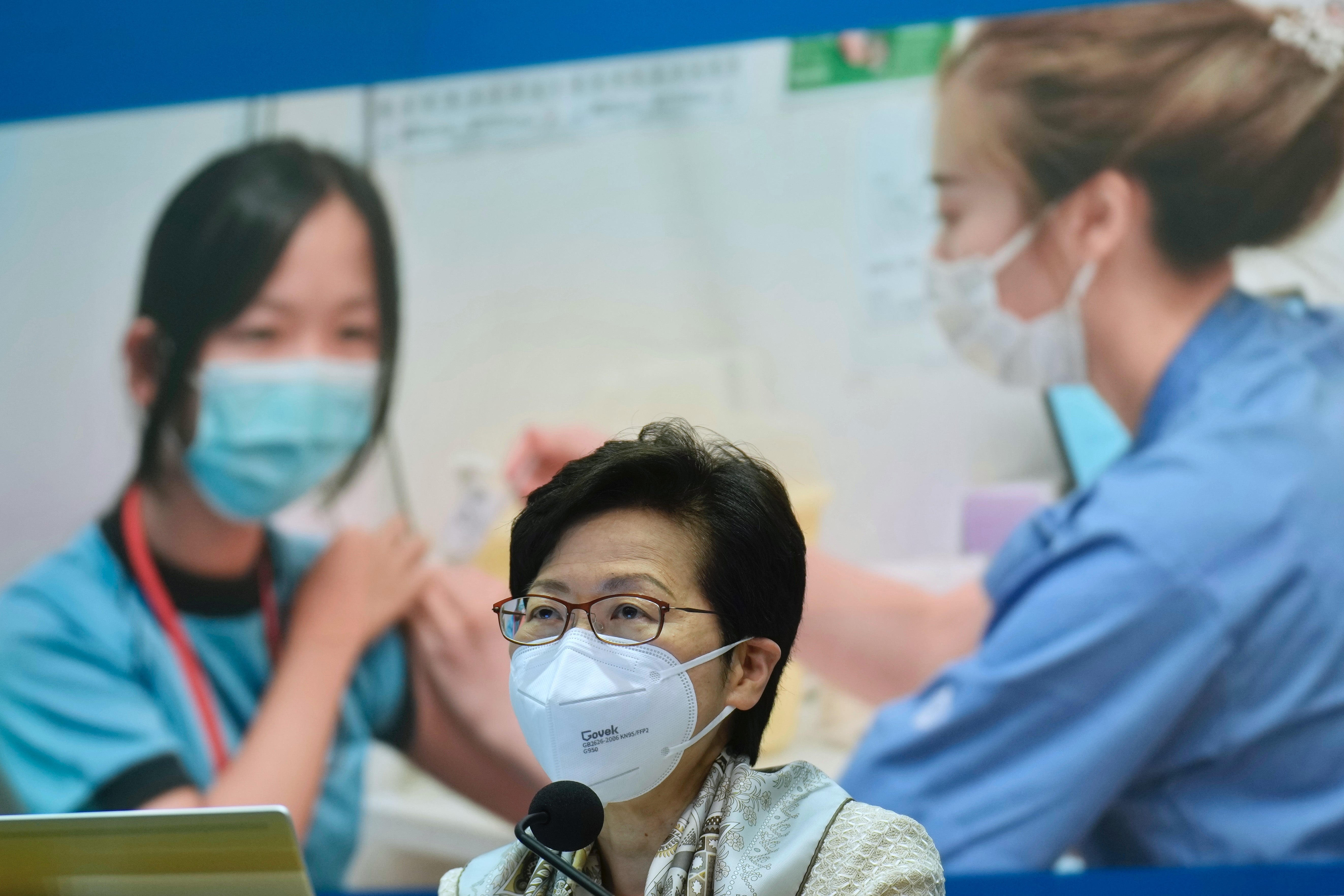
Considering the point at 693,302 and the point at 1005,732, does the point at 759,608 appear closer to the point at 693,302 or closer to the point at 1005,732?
the point at 1005,732

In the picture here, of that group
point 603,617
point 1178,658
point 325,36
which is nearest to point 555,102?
point 325,36

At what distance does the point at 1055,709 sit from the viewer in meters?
2.32

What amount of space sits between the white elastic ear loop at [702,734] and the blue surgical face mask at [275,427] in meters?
1.80

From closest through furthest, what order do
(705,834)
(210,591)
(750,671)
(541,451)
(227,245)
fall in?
(705,834)
(750,671)
(541,451)
(210,591)
(227,245)

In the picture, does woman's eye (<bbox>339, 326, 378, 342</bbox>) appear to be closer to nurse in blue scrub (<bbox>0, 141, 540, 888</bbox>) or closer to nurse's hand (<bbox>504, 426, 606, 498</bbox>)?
nurse in blue scrub (<bbox>0, 141, 540, 888</bbox>)

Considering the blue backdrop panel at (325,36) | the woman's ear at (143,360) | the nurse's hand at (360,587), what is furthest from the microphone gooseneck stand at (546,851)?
the woman's ear at (143,360)

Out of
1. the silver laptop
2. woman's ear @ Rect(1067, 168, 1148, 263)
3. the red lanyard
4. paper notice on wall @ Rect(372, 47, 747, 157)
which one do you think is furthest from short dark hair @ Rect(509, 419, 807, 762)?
the red lanyard

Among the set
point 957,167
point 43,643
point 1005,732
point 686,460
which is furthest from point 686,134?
point 43,643

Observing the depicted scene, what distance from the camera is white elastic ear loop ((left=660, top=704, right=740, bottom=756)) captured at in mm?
1168

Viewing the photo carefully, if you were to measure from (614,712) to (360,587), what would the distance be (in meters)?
1.76

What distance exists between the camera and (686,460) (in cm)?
121

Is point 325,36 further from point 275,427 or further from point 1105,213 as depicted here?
point 1105,213

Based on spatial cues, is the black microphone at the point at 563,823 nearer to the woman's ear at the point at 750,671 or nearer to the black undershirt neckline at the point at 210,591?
the woman's ear at the point at 750,671

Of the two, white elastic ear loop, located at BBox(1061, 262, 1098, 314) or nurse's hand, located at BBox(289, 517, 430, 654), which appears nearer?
white elastic ear loop, located at BBox(1061, 262, 1098, 314)
